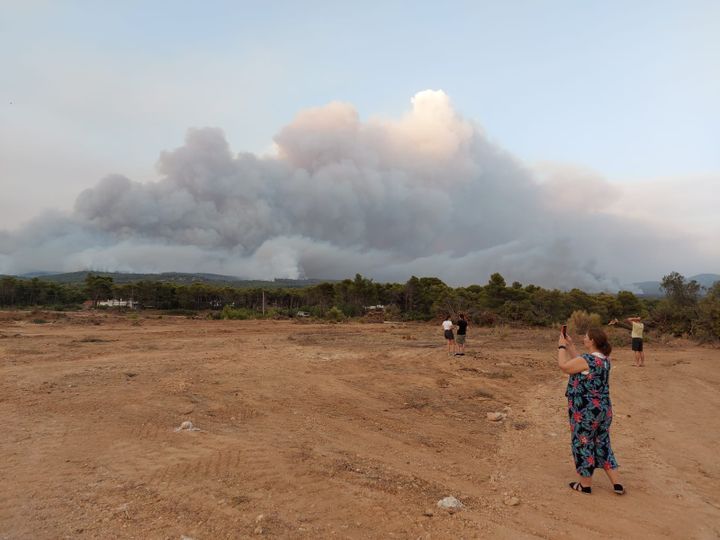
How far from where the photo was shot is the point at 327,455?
6496mm

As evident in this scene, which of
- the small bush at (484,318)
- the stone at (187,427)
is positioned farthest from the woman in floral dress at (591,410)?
the small bush at (484,318)

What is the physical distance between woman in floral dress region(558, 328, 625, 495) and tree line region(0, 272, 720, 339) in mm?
25824

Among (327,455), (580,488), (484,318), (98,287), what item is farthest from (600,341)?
(98,287)

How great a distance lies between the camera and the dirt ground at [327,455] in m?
4.60

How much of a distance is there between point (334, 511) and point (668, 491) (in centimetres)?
419

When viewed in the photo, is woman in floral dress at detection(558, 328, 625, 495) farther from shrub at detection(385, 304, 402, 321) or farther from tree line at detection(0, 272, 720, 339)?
shrub at detection(385, 304, 402, 321)

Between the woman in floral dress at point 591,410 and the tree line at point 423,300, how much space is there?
84.7ft

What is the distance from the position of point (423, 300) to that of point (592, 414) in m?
55.7

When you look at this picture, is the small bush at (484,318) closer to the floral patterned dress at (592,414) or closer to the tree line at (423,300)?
the tree line at (423,300)

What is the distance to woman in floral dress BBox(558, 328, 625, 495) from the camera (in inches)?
215

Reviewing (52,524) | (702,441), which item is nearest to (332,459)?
(52,524)

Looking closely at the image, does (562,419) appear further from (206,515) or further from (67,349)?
(67,349)

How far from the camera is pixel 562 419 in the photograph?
31.3 ft

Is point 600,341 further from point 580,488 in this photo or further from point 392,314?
point 392,314
